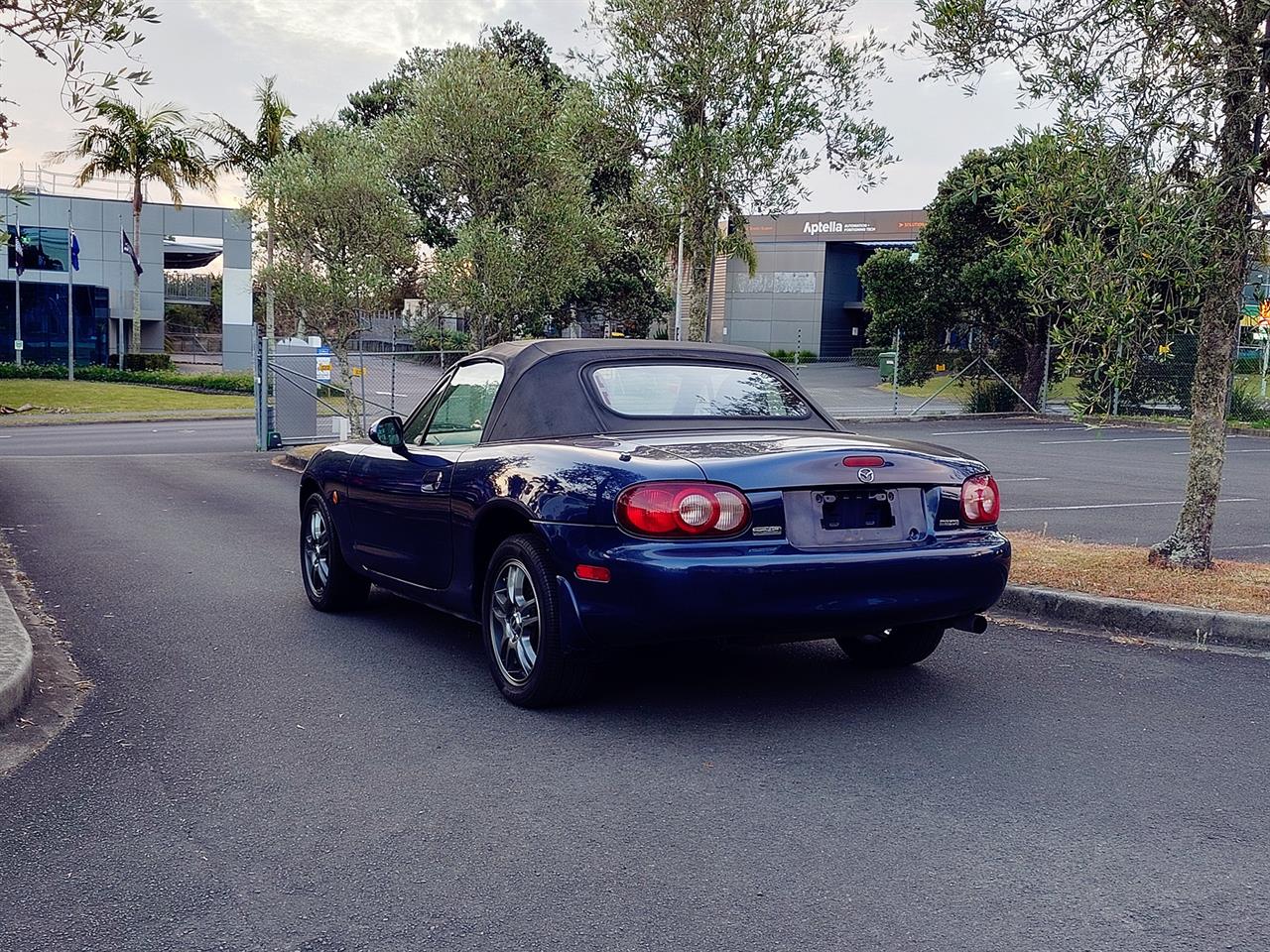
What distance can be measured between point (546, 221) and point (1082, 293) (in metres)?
12.7

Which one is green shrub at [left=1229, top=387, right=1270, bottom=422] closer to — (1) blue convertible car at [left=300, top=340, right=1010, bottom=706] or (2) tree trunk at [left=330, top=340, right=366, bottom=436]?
(2) tree trunk at [left=330, top=340, right=366, bottom=436]

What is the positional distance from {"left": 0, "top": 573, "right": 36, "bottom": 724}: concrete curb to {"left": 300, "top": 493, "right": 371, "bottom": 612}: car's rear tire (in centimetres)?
172

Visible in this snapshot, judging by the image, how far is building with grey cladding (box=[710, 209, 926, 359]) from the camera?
6231 centimetres

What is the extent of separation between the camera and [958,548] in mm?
5457

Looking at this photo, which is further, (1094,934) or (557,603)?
(557,603)

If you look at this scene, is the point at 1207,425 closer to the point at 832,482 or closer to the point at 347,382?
the point at 832,482

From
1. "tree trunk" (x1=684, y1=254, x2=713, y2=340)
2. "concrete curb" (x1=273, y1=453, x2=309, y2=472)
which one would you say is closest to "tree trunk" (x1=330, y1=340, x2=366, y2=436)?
"concrete curb" (x1=273, y1=453, x2=309, y2=472)

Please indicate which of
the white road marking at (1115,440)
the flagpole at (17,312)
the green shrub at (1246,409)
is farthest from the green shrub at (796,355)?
the white road marking at (1115,440)

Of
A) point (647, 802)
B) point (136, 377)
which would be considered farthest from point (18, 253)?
point (647, 802)

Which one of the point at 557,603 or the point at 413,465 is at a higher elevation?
the point at 413,465

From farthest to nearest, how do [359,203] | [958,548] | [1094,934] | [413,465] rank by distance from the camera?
[359,203] < [413,465] < [958,548] < [1094,934]

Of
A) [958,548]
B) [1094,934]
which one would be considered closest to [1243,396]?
[958,548]

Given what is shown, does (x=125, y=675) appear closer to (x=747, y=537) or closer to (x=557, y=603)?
(x=557, y=603)

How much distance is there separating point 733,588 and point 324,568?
3538 mm
